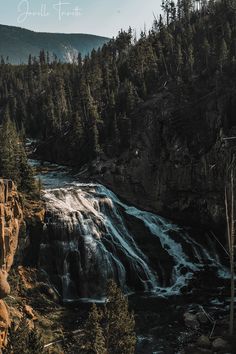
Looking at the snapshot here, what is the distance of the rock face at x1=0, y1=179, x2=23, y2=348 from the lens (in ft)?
115

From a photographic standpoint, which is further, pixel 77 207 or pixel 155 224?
pixel 155 224

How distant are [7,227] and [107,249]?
1641 cm

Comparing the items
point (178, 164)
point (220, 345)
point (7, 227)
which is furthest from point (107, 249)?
point (178, 164)

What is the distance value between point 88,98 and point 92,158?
20.7 meters

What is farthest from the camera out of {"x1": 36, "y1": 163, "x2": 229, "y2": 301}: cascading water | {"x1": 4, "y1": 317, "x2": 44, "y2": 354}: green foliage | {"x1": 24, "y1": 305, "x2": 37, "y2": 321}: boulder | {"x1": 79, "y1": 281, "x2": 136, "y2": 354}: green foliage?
{"x1": 36, "y1": 163, "x2": 229, "y2": 301}: cascading water

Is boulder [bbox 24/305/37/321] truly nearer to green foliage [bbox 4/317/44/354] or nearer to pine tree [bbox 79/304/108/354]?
pine tree [bbox 79/304/108/354]

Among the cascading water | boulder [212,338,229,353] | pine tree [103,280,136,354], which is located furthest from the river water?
pine tree [103,280,136,354]

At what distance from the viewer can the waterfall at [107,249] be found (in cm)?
5178

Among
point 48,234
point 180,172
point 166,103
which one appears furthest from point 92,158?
point 48,234

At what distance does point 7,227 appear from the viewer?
42.8m

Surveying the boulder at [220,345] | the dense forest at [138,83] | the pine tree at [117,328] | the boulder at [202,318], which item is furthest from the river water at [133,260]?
the dense forest at [138,83]

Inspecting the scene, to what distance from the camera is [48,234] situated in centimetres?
5331

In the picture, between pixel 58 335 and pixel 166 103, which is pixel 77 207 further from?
pixel 166 103

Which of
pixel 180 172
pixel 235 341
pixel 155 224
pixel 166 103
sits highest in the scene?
pixel 166 103
